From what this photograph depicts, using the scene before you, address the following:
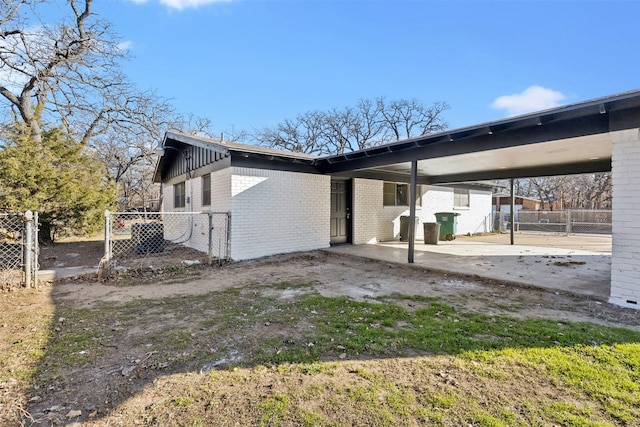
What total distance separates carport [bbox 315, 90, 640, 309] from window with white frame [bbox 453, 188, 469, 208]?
640 cm

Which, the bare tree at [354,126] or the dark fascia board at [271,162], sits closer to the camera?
the dark fascia board at [271,162]

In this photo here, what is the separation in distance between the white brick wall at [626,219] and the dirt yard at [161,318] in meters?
0.38

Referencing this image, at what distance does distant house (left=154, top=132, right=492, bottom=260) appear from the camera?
8.24 m

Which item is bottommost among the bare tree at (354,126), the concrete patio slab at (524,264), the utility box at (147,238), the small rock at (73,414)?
the small rock at (73,414)

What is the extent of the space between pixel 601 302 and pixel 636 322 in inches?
30.7

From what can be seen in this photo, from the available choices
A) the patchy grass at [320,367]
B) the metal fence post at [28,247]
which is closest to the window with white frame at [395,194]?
the patchy grass at [320,367]

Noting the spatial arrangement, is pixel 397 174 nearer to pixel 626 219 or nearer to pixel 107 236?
pixel 626 219

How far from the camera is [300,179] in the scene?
9.52 metres

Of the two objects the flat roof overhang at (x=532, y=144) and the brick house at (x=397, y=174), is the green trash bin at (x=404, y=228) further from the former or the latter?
the flat roof overhang at (x=532, y=144)

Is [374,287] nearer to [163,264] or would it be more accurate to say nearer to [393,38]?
[163,264]

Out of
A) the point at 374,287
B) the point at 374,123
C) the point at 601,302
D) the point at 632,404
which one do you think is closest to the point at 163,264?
the point at 374,287

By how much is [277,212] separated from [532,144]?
6157mm

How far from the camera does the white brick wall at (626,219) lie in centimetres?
429

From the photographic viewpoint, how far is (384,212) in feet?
39.2
